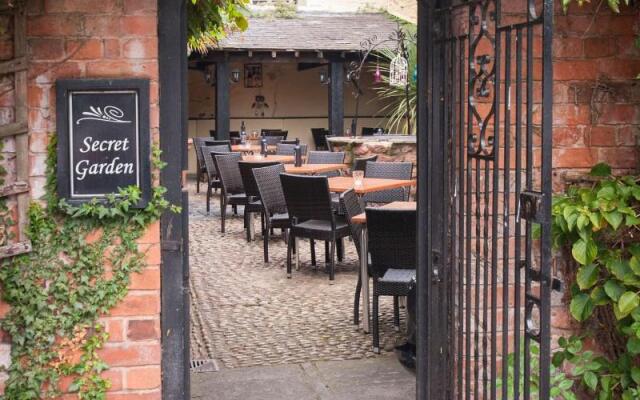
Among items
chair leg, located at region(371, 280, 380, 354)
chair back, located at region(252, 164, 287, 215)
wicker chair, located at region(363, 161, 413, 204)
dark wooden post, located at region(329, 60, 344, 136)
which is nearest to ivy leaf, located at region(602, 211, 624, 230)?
chair leg, located at region(371, 280, 380, 354)

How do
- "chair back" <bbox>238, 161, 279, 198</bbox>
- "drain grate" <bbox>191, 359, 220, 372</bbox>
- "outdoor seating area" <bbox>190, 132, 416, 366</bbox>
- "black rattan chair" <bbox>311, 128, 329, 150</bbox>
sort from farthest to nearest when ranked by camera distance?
"black rattan chair" <bbox>311, 128, 329, 150</bbox>, "chair back" <bbox>238, 161, 279, 198</bbox>, "outdoor seating area" <bbox>190, 132, 416, 366</bbox>, "drain grate" <bbox>191, 359, 220, 372</bbox>

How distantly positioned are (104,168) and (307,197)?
12.7 feet

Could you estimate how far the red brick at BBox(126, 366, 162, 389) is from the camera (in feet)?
10.7

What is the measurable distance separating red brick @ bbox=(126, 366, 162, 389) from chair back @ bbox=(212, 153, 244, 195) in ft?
20.7

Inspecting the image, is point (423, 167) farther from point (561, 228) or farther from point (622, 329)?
point (622, 329)

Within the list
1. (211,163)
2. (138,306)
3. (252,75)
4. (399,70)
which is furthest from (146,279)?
(252,75)

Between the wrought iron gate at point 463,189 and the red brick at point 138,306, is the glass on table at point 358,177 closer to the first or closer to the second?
the wrought iron gate at point 463,189

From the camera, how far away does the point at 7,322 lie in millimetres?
3148

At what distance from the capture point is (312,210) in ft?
23.0

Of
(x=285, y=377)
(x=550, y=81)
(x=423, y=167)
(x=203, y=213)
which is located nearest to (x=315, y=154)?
(x=203, y=213)

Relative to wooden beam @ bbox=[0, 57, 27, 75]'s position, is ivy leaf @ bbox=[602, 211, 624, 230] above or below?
below

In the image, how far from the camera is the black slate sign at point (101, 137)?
3117mm

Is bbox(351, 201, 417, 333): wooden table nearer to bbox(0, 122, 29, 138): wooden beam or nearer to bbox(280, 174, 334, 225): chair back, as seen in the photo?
bbox(280, 174, 334, 225): chair back

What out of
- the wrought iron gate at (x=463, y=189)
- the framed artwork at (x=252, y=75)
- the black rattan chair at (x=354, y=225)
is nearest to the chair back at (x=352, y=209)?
the black rattan chair at (x=354, y=225)
